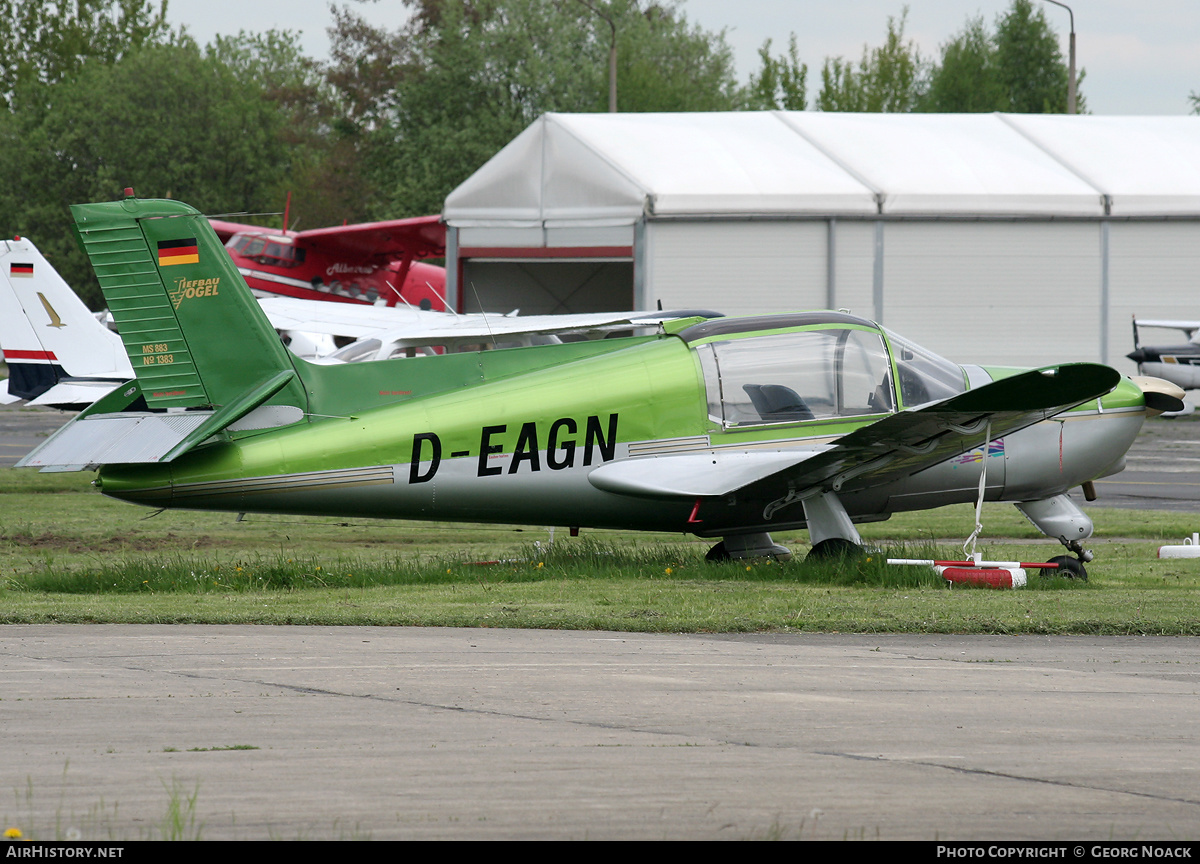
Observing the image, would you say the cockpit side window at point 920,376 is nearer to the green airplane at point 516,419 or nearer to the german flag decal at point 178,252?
the green airplane at point 516,419

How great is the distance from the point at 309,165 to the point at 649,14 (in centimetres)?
2246

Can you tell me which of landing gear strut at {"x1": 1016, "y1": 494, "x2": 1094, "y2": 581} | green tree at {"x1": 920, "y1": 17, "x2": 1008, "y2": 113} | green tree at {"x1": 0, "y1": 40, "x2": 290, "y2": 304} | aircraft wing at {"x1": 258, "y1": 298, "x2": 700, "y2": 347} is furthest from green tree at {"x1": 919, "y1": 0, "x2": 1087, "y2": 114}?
landing gear strut at {"x1": 1016, "y1": 494, "x2": 1094, "y2": 581}

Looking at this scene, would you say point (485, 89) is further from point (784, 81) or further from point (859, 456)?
point (859, 456)

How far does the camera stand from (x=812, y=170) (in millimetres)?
30781

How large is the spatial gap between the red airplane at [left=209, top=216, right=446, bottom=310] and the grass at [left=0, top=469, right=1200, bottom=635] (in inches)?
929

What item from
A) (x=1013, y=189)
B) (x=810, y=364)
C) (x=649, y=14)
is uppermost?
(x=649, y=14)

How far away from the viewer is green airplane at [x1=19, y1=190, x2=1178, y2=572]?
1051 cm

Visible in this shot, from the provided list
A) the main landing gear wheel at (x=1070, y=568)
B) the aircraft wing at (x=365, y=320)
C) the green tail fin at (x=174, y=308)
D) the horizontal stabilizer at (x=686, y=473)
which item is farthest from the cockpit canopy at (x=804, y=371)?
the aircraft wing at (x=365, y=320)

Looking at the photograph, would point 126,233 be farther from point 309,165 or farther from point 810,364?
point 309,165

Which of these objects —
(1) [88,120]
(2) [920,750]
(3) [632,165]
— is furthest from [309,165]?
(2) [920,750]

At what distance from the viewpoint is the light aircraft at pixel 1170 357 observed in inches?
1217

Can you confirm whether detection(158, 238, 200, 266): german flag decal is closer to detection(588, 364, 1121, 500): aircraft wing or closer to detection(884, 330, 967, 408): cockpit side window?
detection(588, 364, 1121, 500): aircraft wing

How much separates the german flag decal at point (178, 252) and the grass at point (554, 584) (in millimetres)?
2402

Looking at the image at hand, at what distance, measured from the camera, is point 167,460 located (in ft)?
33.5
